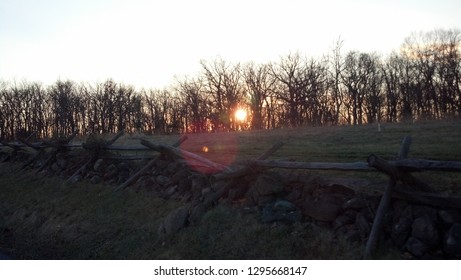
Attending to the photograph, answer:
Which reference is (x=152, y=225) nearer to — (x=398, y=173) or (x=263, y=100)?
(x=398, y=173)

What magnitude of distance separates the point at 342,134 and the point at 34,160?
13011 millimetres

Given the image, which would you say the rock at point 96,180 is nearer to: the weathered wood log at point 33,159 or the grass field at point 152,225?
the grass field at point 152,225

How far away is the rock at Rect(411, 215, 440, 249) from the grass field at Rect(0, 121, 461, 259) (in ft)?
1.49

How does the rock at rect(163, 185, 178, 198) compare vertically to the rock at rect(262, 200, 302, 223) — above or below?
above

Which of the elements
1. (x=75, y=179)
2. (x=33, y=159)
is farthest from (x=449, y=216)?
(x=33, y=159)

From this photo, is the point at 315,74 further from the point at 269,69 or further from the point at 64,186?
the point at 64,186

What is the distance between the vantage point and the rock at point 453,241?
5457 mm

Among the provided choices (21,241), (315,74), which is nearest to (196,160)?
(21,241)

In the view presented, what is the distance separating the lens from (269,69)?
5356cm

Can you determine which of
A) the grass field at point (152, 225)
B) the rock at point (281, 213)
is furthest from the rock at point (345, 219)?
the rock at point (281, 213)

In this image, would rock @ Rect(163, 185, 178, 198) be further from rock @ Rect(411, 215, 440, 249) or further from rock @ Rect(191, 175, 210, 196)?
rock @ Rect(411, 215, 440, 249)

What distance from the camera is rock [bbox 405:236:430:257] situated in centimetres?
570

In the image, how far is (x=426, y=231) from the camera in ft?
→ 18.7

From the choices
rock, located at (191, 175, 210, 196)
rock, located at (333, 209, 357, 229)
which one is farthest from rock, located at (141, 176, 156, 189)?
rock, located at (333, 209, 357, 229)
